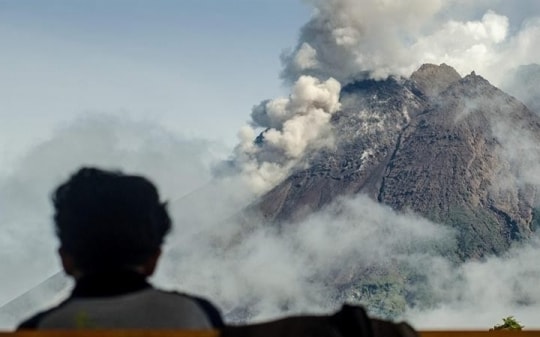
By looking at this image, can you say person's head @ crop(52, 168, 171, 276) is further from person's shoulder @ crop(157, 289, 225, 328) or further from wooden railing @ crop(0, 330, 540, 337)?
wooden railing @ crop(0, 330, 540, 337)

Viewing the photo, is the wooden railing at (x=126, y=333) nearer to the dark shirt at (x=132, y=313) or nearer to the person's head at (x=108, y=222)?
the dark shirt at (x=132, y=313)

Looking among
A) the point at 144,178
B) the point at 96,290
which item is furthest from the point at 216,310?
the point at 144,178

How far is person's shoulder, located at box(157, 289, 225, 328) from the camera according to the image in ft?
10.5

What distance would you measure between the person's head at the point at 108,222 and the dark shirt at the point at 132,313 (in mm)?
206

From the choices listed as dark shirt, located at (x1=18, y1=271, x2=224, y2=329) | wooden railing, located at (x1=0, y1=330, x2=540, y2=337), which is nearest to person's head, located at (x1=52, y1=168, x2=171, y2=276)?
Answer: dark shirt, located at (x1=18, y1=271, x2=224, y2=329)

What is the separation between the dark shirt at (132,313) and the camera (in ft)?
10.4

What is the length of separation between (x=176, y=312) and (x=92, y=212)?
613mm

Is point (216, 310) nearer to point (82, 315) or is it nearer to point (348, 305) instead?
point (82, 315)

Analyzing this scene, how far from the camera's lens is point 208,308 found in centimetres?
324

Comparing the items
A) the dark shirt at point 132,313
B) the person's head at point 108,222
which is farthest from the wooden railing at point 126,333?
the person's head at point 108,222

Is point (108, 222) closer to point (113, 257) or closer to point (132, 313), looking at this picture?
point (113, 257)

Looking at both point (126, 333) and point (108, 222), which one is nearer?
point (126, 333)

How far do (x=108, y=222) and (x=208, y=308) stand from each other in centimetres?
58

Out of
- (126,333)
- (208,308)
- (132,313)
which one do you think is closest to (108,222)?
(132,313)
